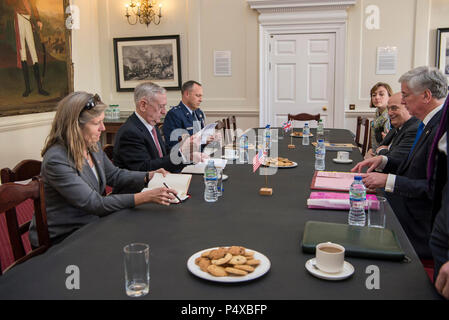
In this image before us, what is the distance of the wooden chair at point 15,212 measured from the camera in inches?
69.6

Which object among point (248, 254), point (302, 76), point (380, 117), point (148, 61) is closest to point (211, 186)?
point (248, 254)

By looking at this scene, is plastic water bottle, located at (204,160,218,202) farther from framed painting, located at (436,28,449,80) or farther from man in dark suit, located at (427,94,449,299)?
framed painting, located at (436,28,449,80)

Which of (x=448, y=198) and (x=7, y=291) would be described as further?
(x=448, y=198)

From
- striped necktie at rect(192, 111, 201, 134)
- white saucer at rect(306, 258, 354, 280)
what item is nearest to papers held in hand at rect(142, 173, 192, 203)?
white saucer at rect(306, 258, 354, 280)

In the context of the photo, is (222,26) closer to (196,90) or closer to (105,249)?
(196,90)

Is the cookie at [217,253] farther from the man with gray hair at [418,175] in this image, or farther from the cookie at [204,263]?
the man with gray hair at [418,175]

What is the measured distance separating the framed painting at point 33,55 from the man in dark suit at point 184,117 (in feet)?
6.77

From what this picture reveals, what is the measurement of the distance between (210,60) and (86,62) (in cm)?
203

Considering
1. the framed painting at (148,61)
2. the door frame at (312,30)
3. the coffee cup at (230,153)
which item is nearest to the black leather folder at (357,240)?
the coffee cup at (230,153)

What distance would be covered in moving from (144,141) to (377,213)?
1.85 metres

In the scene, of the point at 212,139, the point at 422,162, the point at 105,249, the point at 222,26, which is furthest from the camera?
the point at 222,26

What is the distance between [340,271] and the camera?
4.33 ft
